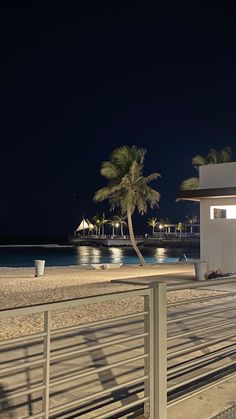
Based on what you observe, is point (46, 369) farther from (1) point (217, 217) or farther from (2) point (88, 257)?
(2) point (88, 257)

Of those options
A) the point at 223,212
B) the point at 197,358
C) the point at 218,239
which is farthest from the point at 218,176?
the point at 197,358

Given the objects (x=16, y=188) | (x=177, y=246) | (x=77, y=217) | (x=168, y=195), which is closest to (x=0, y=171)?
(x=16, y=188)

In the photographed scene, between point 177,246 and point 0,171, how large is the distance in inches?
3681

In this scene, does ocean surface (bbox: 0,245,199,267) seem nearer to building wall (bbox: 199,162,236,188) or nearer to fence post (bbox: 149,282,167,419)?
building wall (bbox: 199,162,236,188)

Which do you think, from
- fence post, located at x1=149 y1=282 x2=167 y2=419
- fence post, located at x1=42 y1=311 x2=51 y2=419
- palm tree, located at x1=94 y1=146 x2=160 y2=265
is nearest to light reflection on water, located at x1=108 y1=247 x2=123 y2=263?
palm tree, located at x1=94 y1=146 x2=160 y2=265

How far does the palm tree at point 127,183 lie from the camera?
29.8 m

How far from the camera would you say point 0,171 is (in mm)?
173375

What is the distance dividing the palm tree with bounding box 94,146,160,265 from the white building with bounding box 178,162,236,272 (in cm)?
1226

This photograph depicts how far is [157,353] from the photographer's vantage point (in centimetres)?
355

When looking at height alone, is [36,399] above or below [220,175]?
below

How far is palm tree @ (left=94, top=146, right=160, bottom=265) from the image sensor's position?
29.8 metres

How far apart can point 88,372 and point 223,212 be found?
15.1 meters

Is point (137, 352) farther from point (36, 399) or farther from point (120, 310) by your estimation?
point (120, 310)

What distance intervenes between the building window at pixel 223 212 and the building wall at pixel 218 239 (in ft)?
0.54
